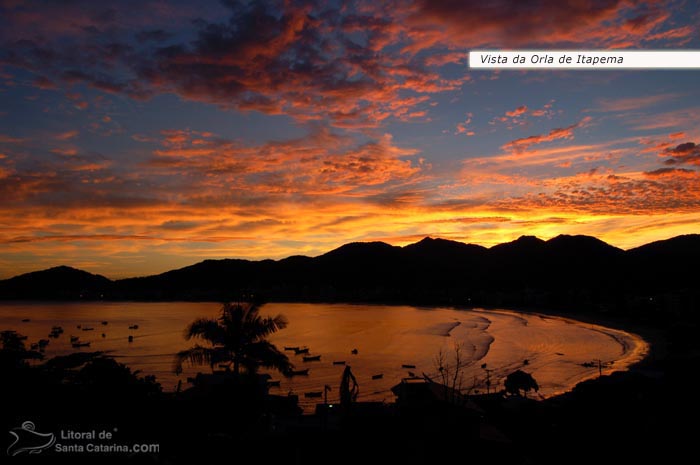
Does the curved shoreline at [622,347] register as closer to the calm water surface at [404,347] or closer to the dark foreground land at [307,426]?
the calm water surface at [404,347]

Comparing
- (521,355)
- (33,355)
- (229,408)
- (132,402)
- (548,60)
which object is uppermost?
(548,60)

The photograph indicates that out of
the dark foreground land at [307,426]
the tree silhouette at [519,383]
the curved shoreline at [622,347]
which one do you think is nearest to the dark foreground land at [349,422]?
the dark foreground land at [307,426]

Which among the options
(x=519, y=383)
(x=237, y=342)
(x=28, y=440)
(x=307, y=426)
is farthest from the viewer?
(x=519, y=383)

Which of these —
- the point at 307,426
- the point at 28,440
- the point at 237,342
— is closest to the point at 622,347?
the point at 307,426

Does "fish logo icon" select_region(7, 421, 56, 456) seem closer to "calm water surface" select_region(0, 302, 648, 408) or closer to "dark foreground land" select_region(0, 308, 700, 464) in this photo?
"dark foreground land" select_region(0, 308, 700, 464)

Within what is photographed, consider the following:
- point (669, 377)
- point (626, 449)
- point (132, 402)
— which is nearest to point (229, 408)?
point (132, 402)

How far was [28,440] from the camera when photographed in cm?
849

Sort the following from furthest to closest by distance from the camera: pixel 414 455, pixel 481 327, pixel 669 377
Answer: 1. pixel 481 327
2. pixel 669 377
3. pixel 414 455

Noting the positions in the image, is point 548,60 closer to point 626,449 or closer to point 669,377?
Answer: point 626,449

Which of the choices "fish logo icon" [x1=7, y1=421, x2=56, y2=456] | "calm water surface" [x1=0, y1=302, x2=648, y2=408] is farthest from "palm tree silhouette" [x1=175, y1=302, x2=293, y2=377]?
"calm water surface" [x1=0, y1=302, x2=648, y2=408]

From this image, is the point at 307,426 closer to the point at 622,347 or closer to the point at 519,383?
the point at 519,383

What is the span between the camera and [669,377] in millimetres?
20266

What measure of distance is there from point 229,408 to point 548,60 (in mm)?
14718

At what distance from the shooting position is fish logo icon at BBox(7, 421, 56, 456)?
8172 mm
